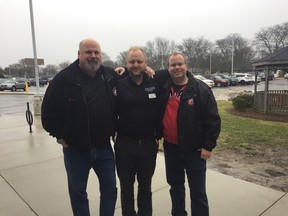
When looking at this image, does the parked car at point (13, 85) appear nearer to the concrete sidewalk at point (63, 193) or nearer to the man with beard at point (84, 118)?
the concrete sidewalk at point (63, 193)

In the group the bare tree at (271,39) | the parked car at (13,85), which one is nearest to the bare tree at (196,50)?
the bare tree at (271,39)

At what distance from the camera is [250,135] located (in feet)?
25.5

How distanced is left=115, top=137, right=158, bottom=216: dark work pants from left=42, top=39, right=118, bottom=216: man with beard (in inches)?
4.6

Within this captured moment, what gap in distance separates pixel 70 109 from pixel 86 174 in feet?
2.36

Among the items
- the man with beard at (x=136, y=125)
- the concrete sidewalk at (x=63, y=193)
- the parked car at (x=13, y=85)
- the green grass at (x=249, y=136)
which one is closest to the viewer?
the man with beard at (x=136, y=125)

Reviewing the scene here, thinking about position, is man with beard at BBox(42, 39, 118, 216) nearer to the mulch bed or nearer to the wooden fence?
the mulch bed

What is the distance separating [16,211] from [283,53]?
40.4ft

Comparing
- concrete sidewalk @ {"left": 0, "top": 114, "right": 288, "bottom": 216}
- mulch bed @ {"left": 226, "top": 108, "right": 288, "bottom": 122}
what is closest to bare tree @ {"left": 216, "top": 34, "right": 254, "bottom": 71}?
mulch bed @ {"left": 226, "top": 108, "right": 288, "bottom": 122}

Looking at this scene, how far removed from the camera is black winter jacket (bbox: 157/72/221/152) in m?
2.69

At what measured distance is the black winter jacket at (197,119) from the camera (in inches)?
106

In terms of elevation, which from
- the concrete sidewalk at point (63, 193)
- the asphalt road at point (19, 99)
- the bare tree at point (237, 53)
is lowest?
the asphalt road at point (19, 99)

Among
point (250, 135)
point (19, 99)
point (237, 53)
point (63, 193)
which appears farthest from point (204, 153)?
point (237, 53)

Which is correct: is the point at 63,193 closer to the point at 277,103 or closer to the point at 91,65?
the point at 91,65

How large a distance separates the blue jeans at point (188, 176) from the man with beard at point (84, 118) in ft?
2.10
